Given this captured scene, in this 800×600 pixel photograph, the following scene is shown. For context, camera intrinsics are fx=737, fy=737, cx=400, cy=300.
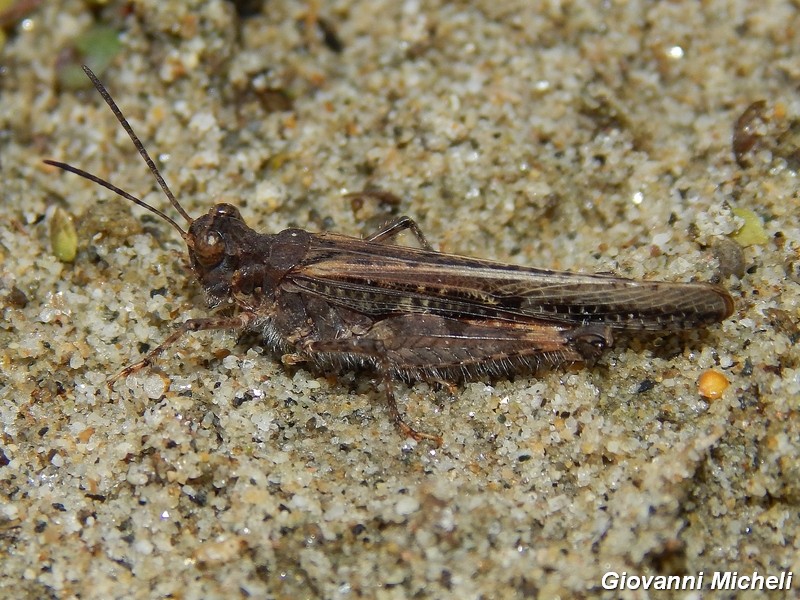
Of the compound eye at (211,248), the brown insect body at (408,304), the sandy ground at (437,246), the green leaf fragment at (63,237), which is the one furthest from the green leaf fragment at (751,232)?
the green leaf fragment at (63,237)

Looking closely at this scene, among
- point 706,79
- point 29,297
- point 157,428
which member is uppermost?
point 706,79

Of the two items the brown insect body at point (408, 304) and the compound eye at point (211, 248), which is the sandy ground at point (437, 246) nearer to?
the brown insect body at point (408, 304)

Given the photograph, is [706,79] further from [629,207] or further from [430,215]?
[430,215]

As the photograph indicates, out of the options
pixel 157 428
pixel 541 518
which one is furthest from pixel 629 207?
pixel 157 428

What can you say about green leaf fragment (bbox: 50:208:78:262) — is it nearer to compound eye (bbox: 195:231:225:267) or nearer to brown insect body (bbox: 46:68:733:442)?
brown insect body (bbox: 46:68:733:442)

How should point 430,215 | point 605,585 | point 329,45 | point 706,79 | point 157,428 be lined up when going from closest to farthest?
point 605,585 < point 157,428 < point 430,215 < point 706,79 < point 329,45

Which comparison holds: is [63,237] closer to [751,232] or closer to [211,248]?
[211,248]

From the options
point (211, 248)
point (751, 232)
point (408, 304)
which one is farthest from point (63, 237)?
point (751, 232)
